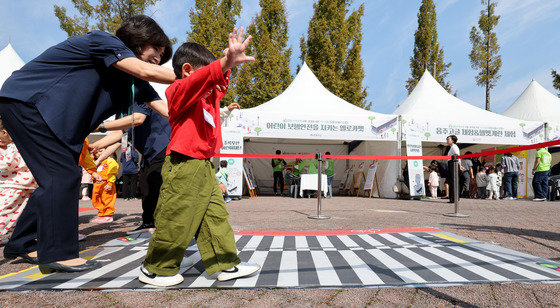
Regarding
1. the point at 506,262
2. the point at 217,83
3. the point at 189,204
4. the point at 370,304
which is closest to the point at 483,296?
the point at 370,304

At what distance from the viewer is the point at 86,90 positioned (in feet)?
5.67

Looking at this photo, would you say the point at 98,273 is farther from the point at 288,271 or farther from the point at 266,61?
the point at 266,61

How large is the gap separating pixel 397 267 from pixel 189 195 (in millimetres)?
1428

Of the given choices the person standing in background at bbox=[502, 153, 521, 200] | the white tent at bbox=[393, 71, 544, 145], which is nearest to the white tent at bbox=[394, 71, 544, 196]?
the white tent at bbox=[393, 71, 544, 145]

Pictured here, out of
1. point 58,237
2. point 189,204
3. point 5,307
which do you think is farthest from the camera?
point 58,237

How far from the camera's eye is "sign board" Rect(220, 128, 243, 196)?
31.4 feet

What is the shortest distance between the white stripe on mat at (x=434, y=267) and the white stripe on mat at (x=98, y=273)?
206 centimetres

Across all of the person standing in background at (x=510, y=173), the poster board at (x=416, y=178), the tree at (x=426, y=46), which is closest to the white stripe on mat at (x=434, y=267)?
the poster board at (x=416, y=178)

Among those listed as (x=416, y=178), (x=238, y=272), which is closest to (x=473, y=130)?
(x=416, y=178)

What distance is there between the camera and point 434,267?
6.27 feet

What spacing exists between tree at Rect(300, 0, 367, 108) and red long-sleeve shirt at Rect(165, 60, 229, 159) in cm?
1864

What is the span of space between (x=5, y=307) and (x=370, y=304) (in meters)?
1.72

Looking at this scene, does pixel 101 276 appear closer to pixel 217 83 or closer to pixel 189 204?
pixel 189 204

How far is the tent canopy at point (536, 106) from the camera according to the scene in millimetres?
14461
